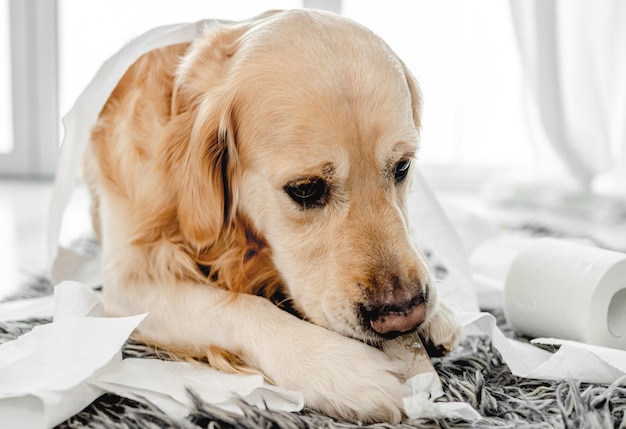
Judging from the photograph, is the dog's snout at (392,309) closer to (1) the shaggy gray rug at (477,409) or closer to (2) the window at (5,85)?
(1) the shaggy gray rug at (477,409)

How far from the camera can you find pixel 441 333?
1.44m

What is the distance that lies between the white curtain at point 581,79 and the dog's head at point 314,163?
2.55m

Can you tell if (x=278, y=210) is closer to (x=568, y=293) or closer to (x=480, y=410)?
(x=480, y=410)

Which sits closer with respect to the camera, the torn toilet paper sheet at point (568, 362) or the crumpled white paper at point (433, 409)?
the crumpled white paper at point (433, 409)

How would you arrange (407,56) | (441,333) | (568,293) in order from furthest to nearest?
(407,56) < (568,293) < (441,333)

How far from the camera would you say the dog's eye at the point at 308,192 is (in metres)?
1.39

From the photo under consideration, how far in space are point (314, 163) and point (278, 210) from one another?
5.8 inches

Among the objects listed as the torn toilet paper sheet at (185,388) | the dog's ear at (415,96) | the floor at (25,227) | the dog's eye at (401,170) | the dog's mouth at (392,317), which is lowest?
the floor at (25,227)

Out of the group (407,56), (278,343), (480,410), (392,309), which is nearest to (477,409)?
(480,410)

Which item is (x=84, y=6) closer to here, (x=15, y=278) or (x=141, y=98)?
(x=15, y=278)

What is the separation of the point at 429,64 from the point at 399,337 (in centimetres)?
347

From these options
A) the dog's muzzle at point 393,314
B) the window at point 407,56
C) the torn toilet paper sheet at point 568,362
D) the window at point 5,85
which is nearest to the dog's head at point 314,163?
the dog's muzzle at point 393,314

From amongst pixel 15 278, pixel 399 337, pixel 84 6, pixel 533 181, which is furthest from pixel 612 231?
pixel 84 6

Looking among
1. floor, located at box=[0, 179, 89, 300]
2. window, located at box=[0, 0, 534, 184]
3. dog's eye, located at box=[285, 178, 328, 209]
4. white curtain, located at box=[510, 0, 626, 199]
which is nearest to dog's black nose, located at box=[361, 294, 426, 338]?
dog's eye, located at box=[285, 178, 328, 209]
